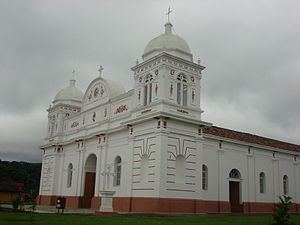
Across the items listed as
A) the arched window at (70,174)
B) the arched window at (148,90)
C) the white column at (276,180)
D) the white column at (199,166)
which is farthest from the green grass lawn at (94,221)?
the arched window at (70,174)

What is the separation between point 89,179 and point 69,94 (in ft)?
34.4

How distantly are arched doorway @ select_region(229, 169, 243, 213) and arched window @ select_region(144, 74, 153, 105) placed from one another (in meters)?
9.87

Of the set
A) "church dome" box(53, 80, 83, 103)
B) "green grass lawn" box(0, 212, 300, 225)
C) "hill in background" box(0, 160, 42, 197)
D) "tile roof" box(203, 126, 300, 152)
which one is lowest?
"green grass lawn" box(0, 212, 300, 225)

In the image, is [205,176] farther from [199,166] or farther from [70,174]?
[70,174]

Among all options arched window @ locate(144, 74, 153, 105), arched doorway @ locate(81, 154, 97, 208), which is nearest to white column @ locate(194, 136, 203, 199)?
arched window @ locate(144, 74, 153, 105)

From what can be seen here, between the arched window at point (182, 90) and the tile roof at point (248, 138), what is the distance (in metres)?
3.55

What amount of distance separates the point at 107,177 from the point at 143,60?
917 cm

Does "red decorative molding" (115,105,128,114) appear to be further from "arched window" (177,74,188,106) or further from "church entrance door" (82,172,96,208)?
"church entrance door" (82,172,96,208)

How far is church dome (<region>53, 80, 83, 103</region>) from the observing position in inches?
1572

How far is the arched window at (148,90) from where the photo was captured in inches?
1049

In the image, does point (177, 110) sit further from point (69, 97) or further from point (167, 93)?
point (69, 97)

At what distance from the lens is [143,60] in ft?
92.2

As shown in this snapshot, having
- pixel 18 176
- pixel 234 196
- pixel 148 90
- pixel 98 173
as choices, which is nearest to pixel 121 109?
pixel 148 90

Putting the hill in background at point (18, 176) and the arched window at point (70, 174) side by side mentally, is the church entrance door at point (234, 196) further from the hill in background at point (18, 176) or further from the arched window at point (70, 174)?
the hill in background at point (18, 176)
